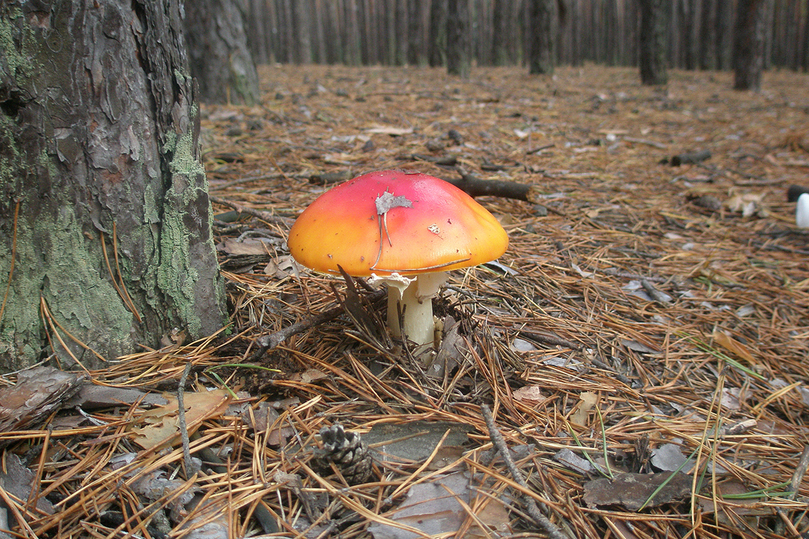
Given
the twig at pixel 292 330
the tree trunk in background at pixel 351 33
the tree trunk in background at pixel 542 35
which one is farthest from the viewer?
the tree trunk in background at pixel 351 33

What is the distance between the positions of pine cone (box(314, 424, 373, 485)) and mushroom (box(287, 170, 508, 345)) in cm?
40

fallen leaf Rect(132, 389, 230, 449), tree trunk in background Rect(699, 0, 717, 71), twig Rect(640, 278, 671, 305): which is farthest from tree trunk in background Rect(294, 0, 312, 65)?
fallen leaf Rect(132, 389, 230, 449)

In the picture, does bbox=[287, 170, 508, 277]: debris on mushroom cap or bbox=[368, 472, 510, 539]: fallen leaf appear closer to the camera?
bbox=[368, 472, 510, 539]: fallen leaf

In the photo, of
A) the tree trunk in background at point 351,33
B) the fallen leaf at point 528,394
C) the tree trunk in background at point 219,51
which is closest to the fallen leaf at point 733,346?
the fallen leaf at point 528,394

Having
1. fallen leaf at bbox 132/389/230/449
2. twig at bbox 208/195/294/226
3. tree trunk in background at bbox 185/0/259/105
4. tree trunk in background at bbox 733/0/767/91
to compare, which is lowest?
fallen leaf at bbox 132/389/230/449

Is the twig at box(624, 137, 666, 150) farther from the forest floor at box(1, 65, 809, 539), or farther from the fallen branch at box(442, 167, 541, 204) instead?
the fallen branch at box(442, 167, 541, 204)

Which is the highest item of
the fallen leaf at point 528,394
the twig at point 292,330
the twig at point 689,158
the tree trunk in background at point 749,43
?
the tree trunk in background at point 749,43

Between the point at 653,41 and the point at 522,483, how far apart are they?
32.9ft

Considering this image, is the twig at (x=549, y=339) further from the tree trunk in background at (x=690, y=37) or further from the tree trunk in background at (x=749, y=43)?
the tree trunk in background at (x=690, y=37)

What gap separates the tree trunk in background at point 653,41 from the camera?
8.39 m

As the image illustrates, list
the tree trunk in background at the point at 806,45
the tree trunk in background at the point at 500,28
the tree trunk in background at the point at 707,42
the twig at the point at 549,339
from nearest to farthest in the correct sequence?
the twig at the point at 549,339 → the tree trunk in background at the point at 500,28 → the tree trunk in background at the point at 707,42 → the tree trunk in background at the point at 806,45

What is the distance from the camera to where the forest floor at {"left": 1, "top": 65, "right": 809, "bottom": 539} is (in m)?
1.19

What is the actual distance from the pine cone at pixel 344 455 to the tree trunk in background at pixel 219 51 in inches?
189

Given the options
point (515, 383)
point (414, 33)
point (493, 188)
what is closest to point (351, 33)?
point (414, 33)
